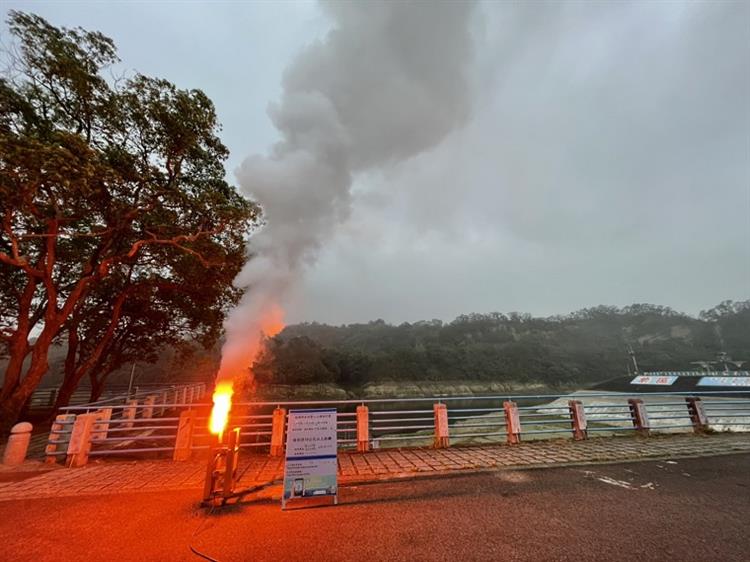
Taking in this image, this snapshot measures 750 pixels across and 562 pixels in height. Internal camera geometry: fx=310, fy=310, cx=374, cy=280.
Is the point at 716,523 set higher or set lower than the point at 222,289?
lower

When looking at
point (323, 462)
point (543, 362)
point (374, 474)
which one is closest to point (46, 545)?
point (323, 462)

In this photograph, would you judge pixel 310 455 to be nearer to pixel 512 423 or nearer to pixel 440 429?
pixel 440 429

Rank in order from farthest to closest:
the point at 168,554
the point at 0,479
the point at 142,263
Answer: the point at 142,263, the point at 0,479, the point at 168,554

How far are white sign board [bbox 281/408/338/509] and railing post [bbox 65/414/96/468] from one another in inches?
244

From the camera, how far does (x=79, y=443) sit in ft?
25.4

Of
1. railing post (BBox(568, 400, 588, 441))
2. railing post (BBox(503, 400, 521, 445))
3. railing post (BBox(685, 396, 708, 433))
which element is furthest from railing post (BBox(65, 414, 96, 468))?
railing post (BBox(685, 396, 708, 433))

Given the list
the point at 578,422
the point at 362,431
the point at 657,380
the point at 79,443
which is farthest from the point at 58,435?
the point at 657,380

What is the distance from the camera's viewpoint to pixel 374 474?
688 centimetres

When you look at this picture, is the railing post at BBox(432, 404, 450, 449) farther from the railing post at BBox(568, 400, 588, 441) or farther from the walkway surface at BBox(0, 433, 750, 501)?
the railing post at BBox(568, 400, 588, 441)

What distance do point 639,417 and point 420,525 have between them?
36.2ft

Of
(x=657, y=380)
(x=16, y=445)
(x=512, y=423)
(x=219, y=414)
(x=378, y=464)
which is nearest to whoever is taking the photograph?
(x=219, y=414)

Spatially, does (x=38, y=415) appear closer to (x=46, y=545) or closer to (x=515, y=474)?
(x=46, y=545)

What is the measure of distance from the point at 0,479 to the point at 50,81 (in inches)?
505

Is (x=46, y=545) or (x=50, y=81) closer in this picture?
(x=46, y=545)
